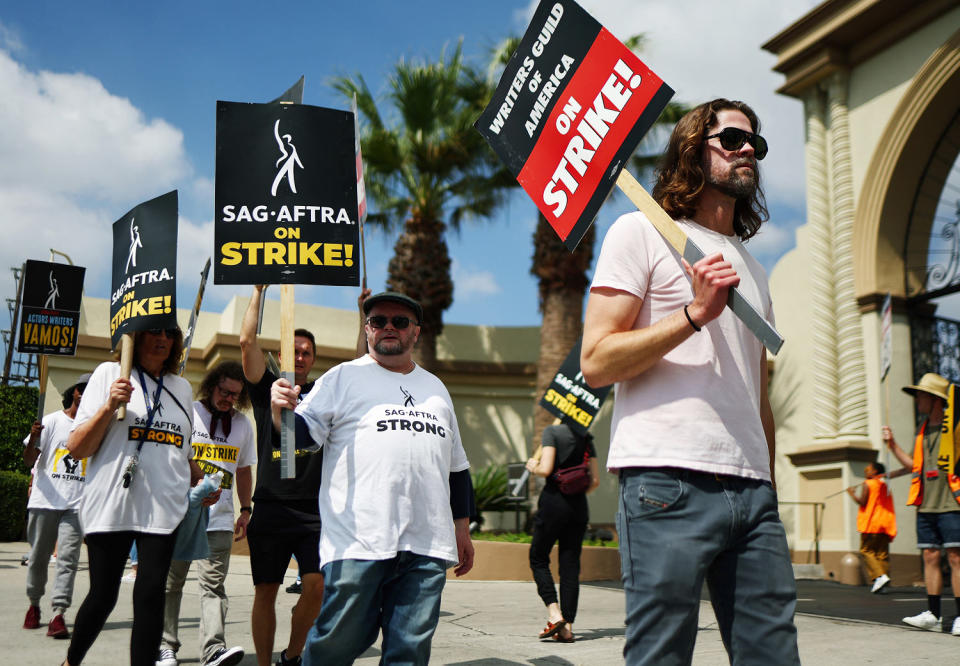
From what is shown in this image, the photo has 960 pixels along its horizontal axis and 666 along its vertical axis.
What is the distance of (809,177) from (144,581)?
42.9 ft

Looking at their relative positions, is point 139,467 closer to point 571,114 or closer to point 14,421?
point 571,114

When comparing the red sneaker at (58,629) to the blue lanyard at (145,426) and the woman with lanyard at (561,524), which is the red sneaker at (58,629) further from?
the woman with lanyard at (561,524)

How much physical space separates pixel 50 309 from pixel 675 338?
7.83 m

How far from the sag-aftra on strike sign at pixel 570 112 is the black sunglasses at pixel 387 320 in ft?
3.46

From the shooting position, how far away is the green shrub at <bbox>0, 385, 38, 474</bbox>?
61.4 feet

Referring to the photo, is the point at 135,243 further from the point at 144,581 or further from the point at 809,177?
the point at 809,177

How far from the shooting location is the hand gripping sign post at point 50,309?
8508 mm

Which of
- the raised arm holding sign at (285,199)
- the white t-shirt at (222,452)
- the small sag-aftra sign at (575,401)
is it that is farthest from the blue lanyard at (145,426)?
the small sag-aftra sign at (575,401)

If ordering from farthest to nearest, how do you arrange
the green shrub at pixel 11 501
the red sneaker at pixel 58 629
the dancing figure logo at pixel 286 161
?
1. the green shrub at pixel 11 501
2. the red sneaker at pixel 58 629
3. the dancing figure logo at pixel 286 161

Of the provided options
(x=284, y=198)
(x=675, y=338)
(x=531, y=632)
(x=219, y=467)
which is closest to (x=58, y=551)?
(x=219, y=467)

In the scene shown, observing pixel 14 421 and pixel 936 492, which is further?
pixel 14 421

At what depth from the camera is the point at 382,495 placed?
11.5 feet

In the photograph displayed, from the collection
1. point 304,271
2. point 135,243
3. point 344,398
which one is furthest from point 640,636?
point 135,243

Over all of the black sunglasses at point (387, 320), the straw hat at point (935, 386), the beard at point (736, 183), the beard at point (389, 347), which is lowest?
the beard at point (389, 347)
